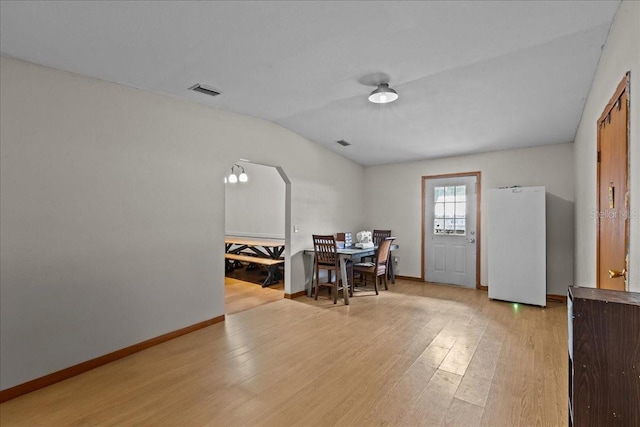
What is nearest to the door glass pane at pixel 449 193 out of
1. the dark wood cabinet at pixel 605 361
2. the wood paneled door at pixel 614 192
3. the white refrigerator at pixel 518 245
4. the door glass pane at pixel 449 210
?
the door glass pane at pixel 449 210

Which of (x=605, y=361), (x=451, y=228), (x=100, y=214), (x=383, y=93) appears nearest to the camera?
(x=605, y=361)

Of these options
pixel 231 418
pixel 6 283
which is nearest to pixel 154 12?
pixel 6 283

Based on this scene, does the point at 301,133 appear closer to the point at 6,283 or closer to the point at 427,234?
the point at 427,234

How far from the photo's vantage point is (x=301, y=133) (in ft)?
16.2

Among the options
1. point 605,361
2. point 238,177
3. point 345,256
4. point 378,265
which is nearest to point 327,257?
point 345,256

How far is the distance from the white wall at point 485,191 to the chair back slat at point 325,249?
2.09 meters

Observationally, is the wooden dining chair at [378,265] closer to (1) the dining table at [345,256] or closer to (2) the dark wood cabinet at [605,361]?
(1) the dining table at [345,256]

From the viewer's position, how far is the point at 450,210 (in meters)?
5.71

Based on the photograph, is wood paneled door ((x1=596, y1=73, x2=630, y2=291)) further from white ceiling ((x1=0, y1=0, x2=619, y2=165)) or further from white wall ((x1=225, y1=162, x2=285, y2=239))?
white wall ((x1=225, y1=162, x2=285, y2=239))

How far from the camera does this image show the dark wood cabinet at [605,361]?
3.35 feet

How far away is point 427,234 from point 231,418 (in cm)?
480

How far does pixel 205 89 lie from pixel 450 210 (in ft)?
14.8

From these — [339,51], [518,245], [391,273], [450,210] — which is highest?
[339,51]

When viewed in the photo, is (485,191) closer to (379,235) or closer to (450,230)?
(450,230)
